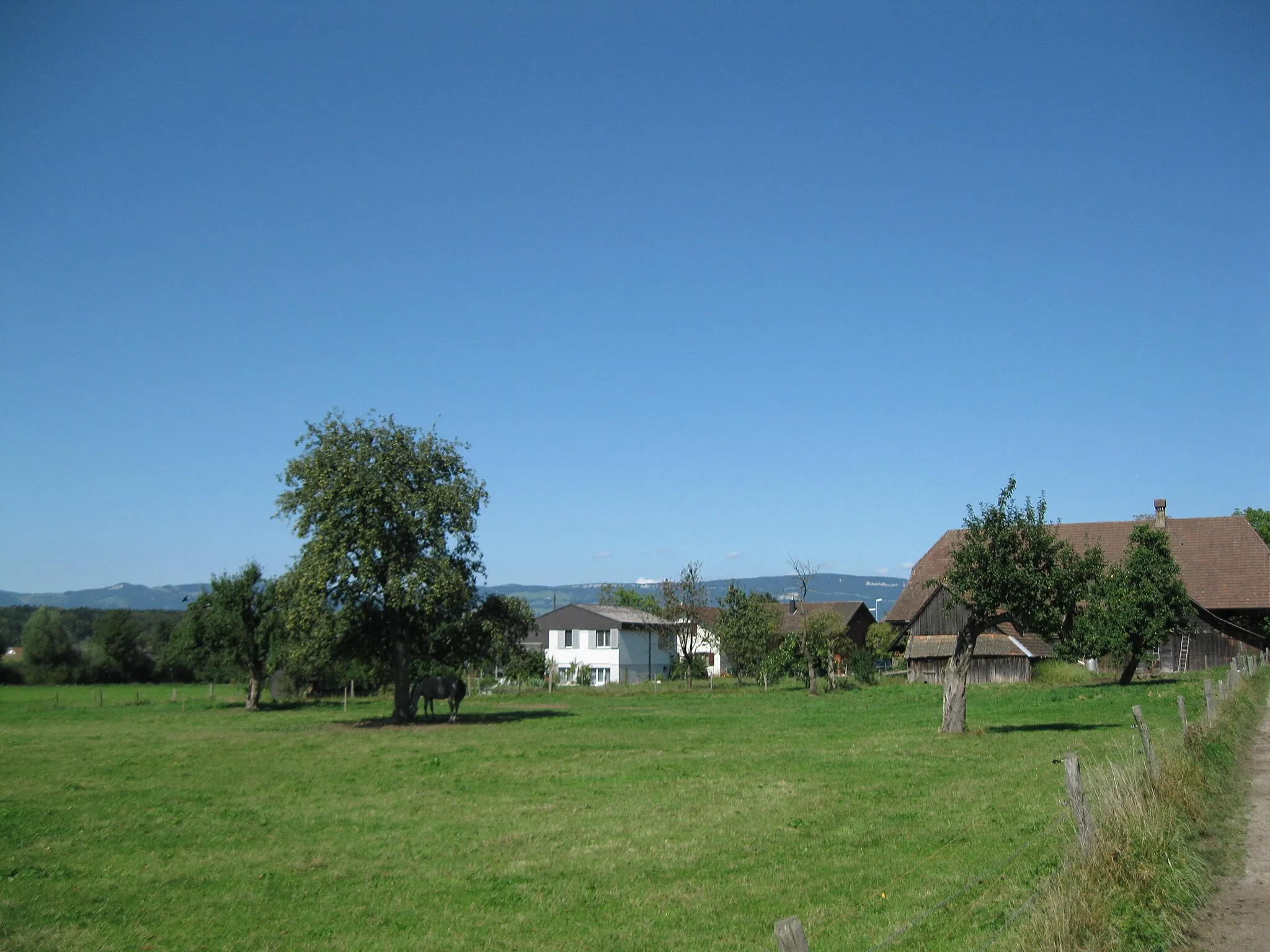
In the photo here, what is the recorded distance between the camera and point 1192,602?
6075cm

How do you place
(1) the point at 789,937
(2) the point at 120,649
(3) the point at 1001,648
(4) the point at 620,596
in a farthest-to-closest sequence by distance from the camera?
(4) the point at 620,596 → (2) the point at 120,649 → (3) the point at 1001,648 → (1) the point at 789,937

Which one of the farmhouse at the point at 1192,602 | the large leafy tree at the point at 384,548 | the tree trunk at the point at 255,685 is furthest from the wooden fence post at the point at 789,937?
the tree trunk at the point at 255,685

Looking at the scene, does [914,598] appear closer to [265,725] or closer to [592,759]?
[265,725]

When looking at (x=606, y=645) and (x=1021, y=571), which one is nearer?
(x=1021, y=571)

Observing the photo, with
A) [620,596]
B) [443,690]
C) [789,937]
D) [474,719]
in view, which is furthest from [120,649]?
[789,937]

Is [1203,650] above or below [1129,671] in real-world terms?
above

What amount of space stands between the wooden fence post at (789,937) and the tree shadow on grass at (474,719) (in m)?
37.5

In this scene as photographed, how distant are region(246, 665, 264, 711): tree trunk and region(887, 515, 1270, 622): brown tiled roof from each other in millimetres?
39402

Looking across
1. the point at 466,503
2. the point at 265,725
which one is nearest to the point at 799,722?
the point at 466,503

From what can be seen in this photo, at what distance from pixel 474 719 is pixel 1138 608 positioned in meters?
32.5

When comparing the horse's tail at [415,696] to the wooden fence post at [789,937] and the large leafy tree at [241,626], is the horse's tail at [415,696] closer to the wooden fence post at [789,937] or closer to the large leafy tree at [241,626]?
the large leafy tree at [241,626]

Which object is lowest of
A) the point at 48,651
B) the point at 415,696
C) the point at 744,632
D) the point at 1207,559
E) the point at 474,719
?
the point at 474,719

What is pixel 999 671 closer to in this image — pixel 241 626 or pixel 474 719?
pixel 474 719

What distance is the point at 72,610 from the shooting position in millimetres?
176750
